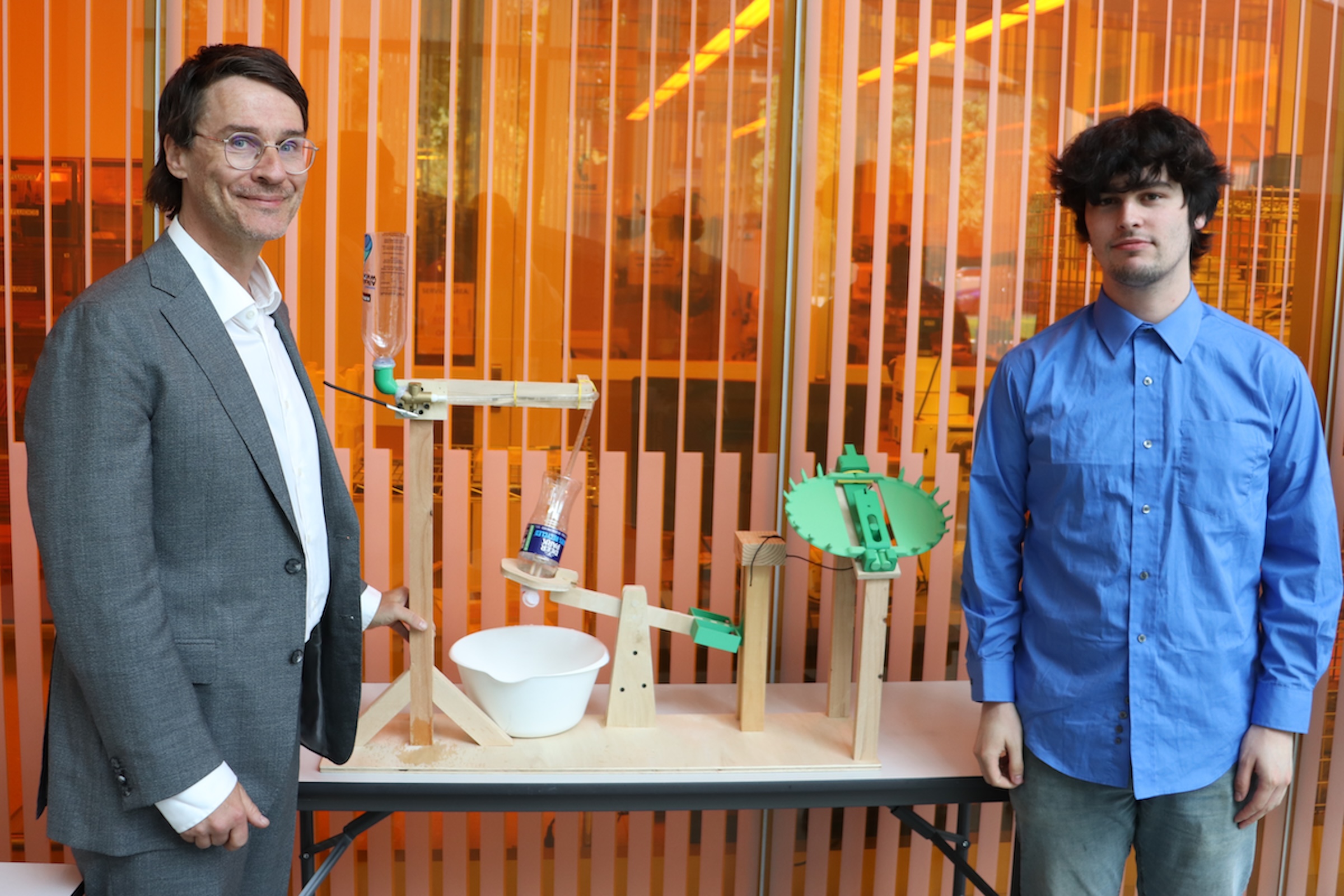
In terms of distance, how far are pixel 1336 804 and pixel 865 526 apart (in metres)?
1.66

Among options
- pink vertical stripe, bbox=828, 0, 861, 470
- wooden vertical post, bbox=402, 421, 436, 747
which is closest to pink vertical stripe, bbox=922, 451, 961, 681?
pink vertical stripe, bbox=828, 0, 861, 470

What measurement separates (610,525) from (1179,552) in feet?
4.07

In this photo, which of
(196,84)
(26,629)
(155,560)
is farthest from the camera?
(26,629)

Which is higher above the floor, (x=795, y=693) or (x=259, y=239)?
(x=259, y=239)

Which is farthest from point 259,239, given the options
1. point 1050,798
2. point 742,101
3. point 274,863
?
point 1050,798

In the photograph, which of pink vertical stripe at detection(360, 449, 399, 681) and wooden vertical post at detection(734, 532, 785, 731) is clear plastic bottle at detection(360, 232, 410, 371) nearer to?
pink vertical stripe at detection(360, 449, 399, 681)

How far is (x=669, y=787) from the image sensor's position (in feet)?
6.33

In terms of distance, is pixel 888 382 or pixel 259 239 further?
pixel 888 382

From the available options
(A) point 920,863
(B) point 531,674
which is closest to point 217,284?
(B) point 531,674

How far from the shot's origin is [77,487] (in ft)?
4.22

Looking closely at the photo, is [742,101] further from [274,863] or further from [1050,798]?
[274,863]

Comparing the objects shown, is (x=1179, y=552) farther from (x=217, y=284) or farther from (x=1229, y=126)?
(x=217, y=284)

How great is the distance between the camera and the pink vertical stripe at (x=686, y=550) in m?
2.54

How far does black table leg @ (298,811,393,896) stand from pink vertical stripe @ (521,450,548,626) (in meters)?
0.59
